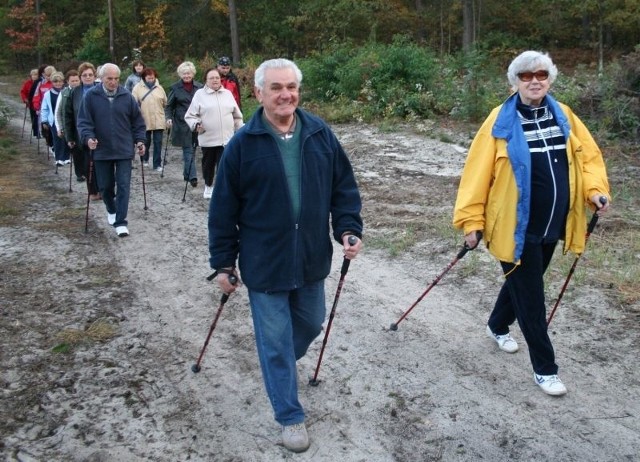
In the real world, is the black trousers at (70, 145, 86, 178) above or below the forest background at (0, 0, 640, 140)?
below

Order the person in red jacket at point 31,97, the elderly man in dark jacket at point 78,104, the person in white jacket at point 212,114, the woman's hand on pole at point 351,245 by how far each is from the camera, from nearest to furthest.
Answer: the woman's hand on pole at point 351,245, the person in white jacket at point 212,114, the elderly man in dark jacket at point 78,104, the person in red jacket at point 31,97

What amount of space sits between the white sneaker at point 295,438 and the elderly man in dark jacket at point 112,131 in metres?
5.03

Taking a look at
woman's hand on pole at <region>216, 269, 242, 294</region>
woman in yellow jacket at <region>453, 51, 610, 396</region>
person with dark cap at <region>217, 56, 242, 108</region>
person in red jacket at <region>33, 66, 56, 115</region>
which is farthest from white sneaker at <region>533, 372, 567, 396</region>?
person in red jacket at <region>33, 66, 56, 115</region>

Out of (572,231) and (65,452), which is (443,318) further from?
(65,452)

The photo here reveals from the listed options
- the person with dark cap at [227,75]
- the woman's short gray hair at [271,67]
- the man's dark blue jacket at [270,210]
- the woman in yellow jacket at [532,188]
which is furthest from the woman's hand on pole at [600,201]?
the person with dark cap at [227,75]

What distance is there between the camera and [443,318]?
5410 mm

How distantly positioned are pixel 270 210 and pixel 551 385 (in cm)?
219

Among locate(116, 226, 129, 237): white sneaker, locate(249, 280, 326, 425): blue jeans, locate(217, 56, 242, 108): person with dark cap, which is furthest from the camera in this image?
locate(217, 56, 242, 108): person with dark cap

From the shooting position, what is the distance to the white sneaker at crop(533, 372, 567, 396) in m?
4.13

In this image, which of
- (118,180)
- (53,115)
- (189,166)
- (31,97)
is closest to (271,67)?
(118,180)

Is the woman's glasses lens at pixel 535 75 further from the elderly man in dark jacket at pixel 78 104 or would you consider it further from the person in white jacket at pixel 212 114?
the elderly man in dark jacket at pixel 78 104

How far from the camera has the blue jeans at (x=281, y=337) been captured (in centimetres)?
360

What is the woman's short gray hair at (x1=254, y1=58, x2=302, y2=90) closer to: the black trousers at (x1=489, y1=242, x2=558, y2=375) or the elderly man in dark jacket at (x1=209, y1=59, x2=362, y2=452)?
the elderly man in dark jacket at (x1=209, y1=59, x2=362, y2=452)

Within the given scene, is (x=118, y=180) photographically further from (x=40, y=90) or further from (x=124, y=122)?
(x=40, y=90)
